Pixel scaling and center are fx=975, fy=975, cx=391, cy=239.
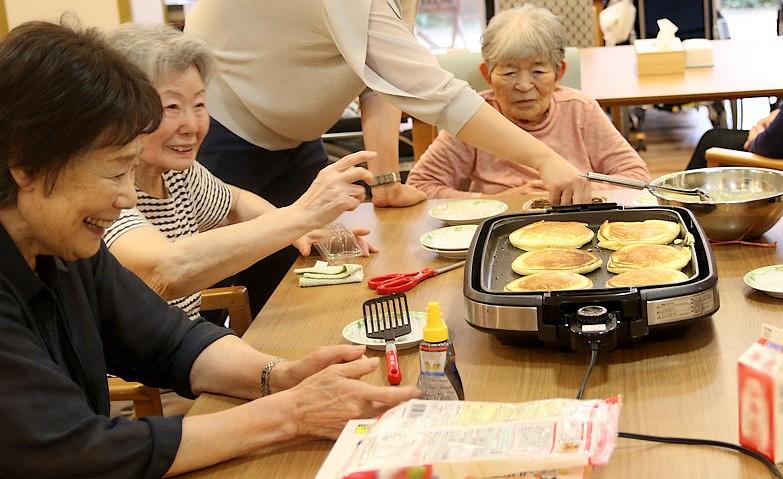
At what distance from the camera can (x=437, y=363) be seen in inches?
50.1

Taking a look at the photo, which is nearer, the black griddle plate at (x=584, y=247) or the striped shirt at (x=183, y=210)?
the black griddle plate at (x=584, y=247)

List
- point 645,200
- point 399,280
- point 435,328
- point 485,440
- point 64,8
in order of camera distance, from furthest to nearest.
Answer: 1. point 64,8
2. point 645,200
3. point 399,280
4. point 435,328
5. point 485,440

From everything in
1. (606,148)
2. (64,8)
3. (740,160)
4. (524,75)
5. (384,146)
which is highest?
(64,8)

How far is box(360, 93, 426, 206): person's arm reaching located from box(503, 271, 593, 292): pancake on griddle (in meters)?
0.93

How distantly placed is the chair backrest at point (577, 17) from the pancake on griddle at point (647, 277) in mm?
4768

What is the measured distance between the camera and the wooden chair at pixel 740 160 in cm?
297

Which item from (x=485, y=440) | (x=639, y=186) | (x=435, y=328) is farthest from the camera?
(x=639, y=186)

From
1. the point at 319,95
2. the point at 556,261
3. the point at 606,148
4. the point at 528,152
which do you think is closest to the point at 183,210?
the point at 319,95

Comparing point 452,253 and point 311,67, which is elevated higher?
point 311,67

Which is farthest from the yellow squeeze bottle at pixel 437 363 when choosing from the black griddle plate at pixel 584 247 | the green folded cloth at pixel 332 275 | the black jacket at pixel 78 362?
the green folded cloth at pixel 332 275

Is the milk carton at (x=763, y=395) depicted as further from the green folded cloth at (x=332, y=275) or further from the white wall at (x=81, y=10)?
the white wall at (x=81, y=10)

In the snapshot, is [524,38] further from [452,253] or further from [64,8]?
[64,8]

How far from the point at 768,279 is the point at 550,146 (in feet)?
3.92

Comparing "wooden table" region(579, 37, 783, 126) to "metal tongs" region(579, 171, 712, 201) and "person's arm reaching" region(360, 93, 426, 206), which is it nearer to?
"person's arm reaching" region(360, 93, 426, 206)
